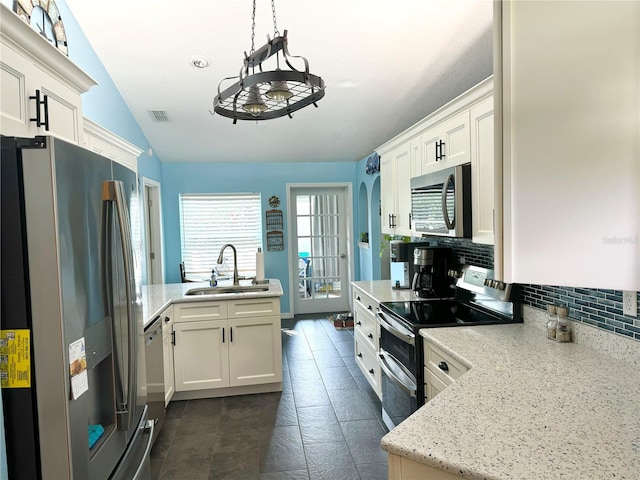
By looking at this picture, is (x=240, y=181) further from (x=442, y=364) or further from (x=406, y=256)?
(x=442, y=364)

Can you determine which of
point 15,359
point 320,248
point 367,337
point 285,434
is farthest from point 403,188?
point 320,248

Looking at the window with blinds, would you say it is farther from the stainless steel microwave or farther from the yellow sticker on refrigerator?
the yellow sticker on refrigerator

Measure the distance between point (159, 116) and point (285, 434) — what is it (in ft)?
11.1

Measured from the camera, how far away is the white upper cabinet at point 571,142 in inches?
27.9

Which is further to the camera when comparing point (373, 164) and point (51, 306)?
point (373, 164)

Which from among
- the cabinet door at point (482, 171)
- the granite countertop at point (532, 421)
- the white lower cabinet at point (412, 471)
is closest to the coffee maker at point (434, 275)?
the cabinet door at point (482, 171)

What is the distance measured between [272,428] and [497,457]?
2164 millimetres

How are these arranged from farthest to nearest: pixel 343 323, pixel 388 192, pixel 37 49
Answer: pixel 343 323 < pixel 388 192 < pixel 37 49

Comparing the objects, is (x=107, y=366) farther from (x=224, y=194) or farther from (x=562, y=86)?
(x=224, y=194)

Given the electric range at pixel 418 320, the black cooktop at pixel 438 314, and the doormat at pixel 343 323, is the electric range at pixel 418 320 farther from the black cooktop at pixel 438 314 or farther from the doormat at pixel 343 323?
the doormat at pixel 343 323

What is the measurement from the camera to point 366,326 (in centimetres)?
332

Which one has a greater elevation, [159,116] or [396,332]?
[159,116]

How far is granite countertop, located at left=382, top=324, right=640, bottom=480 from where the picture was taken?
933mm

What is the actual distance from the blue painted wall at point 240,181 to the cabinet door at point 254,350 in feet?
8.50
